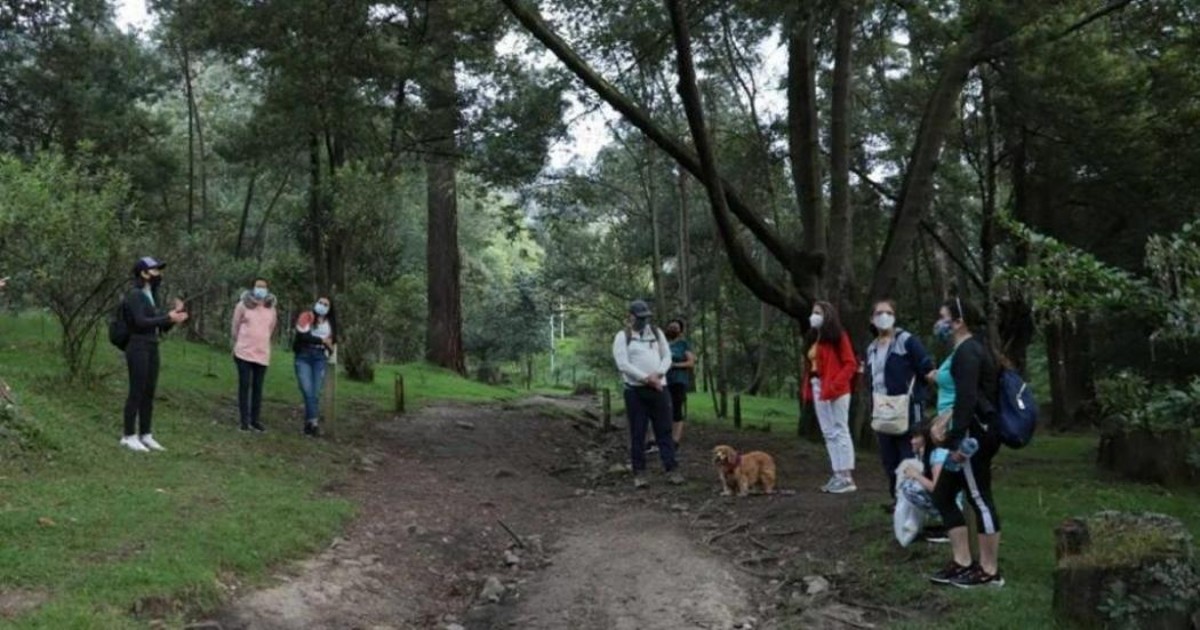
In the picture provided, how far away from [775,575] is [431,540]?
2948 millimetres

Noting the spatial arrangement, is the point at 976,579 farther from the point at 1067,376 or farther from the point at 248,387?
the point at 1067,376

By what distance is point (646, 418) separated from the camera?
1107cm

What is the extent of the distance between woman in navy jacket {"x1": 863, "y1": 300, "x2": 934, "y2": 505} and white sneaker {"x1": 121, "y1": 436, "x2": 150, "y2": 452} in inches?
268

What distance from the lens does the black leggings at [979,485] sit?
601 cm

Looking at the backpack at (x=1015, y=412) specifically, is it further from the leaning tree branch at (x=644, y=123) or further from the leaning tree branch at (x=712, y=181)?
the leaning tree branch at (x=644, y=123)

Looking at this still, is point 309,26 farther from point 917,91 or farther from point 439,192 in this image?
point 917,91

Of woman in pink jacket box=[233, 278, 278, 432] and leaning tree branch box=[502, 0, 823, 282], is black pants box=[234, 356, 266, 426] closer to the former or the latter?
woman in pink jacket box=[233, 278, 278, 432]

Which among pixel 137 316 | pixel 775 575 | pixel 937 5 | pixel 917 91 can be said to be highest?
pixel 917 91

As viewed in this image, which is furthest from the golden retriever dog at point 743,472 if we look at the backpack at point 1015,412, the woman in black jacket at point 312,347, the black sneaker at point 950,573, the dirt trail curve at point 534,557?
the woman in black jacket at point 312,347

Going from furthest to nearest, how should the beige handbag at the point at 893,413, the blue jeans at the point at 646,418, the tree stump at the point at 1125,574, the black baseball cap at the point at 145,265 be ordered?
the blue jeans at the point at 646,418 < the black baseball cap at the point at 145,265 < the beige handbag at the point at 893,413 < the tree stump at the point at 1125,574

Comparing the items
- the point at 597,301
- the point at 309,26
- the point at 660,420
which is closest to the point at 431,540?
the point at 660,420

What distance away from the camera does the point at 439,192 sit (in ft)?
82.6

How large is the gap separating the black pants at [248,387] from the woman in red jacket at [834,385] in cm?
655

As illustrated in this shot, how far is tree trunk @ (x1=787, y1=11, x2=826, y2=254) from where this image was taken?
14.1 meters
